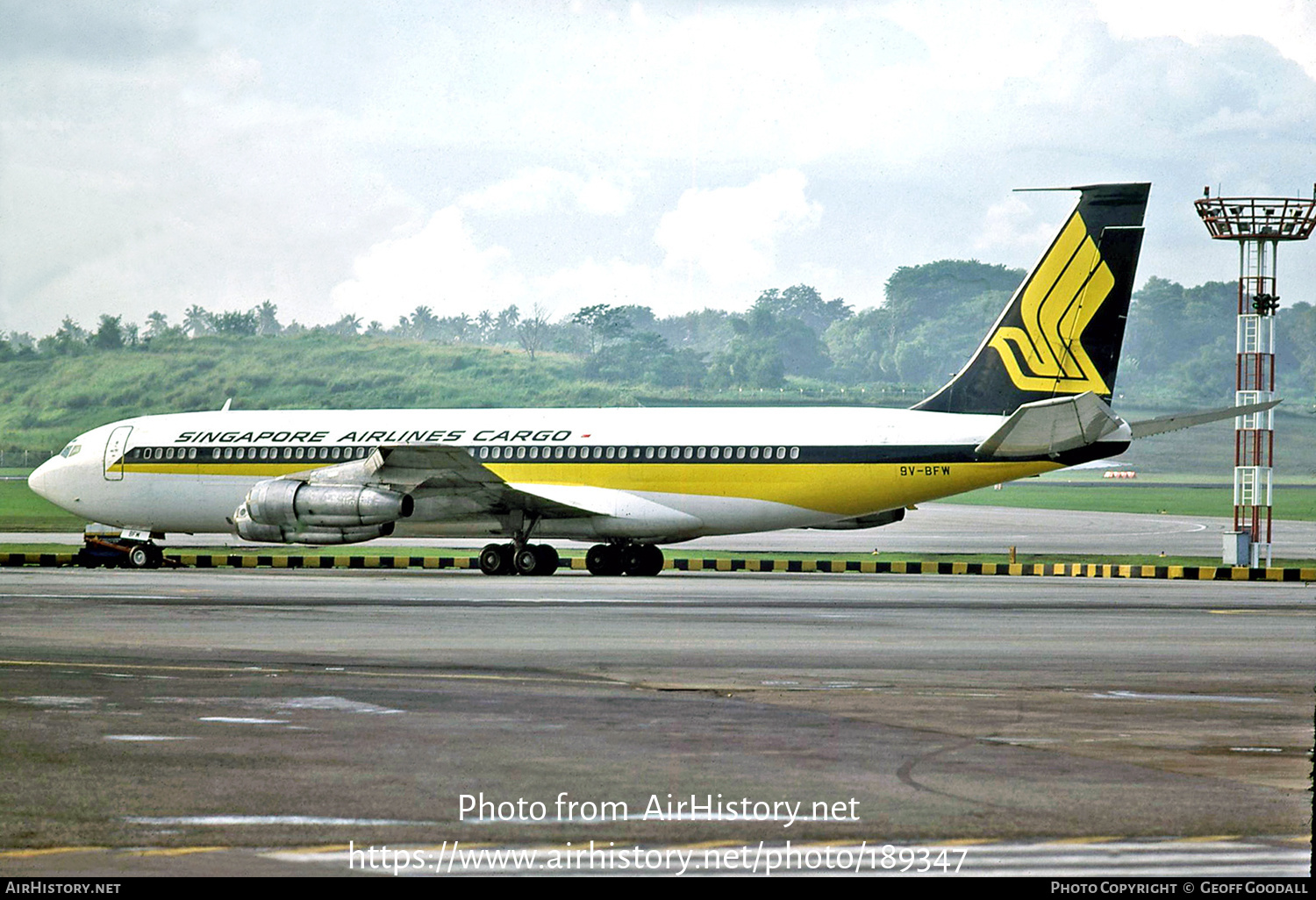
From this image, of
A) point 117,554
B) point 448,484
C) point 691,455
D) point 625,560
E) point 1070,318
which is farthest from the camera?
point 117,554

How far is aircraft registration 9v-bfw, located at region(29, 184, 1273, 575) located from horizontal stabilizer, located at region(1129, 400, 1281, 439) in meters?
0.07

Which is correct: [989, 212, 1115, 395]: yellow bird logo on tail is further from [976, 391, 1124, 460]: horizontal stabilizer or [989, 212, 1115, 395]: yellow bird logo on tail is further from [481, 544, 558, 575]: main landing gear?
[481, 544, 558, 575]: main landing gear

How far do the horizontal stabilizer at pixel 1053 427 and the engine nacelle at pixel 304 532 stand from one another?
12.8 meters

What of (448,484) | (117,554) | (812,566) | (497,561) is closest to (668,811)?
(448,484)

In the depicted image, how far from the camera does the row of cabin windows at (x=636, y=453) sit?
35312 millimetres

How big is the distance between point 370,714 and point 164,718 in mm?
1644

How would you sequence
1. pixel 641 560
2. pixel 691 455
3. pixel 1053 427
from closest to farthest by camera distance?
pixel 1053 427 < pixel 691 455 < pixel 641 560

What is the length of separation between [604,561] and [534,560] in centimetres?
175

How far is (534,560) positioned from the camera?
3703 cm

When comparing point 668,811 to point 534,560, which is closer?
point 668,811

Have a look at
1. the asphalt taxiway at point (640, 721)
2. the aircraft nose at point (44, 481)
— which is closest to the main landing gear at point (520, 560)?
the asphalt taxiway at point (640, 721)

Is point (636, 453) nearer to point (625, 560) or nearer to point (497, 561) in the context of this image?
point (625, 560)

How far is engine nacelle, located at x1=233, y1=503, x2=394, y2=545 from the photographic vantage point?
116ft
